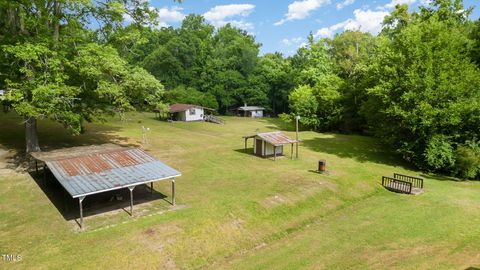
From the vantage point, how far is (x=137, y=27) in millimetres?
31469

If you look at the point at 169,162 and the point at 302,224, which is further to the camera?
the point at 169,162

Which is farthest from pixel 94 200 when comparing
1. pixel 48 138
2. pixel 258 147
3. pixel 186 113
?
pixel 186 113

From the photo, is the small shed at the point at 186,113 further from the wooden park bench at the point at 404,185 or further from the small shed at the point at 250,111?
the wooden park bench at the point at 404,185

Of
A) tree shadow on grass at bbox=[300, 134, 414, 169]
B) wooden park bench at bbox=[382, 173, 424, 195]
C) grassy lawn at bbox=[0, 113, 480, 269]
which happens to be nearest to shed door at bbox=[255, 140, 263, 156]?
grassy lawn at bbox=[0, 113, 480, 269]

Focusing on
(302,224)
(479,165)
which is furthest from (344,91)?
(302,224)

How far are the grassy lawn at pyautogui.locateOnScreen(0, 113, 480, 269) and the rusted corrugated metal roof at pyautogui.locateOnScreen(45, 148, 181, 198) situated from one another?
6.73 feet

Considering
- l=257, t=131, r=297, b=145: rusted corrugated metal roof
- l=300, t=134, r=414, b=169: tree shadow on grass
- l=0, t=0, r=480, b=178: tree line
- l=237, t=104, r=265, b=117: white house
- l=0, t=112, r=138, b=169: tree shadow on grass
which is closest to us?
l=0, t=0, r=480, b=178: tree line

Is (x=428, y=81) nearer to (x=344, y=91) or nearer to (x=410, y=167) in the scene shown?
(x=410, y=167)

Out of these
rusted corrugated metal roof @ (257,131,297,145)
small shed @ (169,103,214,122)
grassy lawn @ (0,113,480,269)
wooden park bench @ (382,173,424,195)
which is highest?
small shed @ (169,103,214,122)

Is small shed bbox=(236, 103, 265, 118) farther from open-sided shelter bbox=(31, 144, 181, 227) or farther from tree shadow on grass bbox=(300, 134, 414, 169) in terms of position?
open-sided shelter bbox=(31, 144, 181, 227)

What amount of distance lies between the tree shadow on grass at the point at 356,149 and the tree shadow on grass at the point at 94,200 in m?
22.4

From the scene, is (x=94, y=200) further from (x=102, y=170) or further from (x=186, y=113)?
(x=186, y=113)

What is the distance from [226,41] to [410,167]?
73108 millimetres

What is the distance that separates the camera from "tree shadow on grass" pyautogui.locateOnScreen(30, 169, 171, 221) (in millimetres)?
19844
